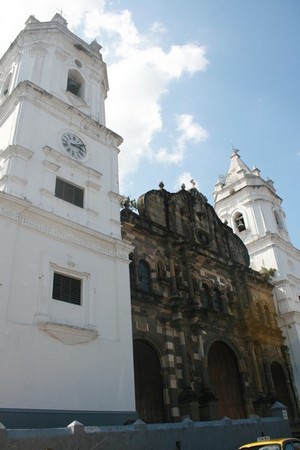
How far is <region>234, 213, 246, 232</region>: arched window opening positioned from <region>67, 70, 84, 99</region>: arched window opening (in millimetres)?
15710

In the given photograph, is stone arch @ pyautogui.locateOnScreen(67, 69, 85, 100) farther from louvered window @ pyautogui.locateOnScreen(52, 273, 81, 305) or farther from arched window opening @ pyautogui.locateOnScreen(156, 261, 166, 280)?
louvered window @ pyautogui.locateOnScreen(52, 273, 81, 305)

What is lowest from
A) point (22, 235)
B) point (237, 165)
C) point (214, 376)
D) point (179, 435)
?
point (179, 435)

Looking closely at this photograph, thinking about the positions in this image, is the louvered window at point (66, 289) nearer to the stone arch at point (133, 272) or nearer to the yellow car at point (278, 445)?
the stone arch at point (133, 272)

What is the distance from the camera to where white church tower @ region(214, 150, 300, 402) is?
24359mm

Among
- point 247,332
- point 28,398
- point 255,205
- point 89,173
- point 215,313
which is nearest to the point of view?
point 28,398

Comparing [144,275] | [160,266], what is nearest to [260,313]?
[160,266]

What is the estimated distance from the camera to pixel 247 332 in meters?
20.8

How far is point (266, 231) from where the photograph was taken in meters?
27.5

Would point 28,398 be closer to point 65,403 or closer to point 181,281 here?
point 65,403

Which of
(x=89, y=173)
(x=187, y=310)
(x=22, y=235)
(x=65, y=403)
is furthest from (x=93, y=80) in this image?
(x=65, y=403)

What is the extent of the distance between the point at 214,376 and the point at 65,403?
9551 mm

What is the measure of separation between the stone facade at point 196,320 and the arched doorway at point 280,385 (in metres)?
0.05

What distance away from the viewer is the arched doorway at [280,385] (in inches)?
851

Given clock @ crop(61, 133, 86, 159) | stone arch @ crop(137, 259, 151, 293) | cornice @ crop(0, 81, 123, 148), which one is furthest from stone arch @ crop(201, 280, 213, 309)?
clock @ crop(61, 133, 86, 159)
